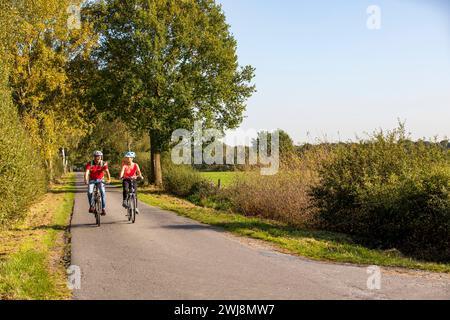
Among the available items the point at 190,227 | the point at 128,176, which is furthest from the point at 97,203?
the point at 190,227

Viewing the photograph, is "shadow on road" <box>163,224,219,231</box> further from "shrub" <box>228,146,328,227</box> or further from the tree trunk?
the tree trunk

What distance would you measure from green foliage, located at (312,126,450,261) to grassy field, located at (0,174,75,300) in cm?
774

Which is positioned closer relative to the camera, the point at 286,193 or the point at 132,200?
the point at 132,200

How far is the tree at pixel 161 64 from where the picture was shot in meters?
30.1

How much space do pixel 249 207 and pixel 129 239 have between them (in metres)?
8.21

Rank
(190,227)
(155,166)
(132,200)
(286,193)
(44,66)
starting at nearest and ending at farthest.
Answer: (190,227), (132,200), (286,193), (44,66), (155,166)

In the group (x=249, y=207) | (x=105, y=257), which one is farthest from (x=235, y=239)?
(x=249, y=207)

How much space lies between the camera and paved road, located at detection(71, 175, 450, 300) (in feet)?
20.6

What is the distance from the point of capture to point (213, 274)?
24.4 feet

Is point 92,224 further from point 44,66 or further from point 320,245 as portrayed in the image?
point 44,66

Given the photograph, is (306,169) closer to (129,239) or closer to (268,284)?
(129,239)

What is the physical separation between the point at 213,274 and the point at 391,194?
6.49m

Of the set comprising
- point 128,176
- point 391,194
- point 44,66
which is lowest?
point 391,194

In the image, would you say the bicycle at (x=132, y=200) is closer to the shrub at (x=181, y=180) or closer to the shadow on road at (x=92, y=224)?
the shadow on road at (x=92, y=224)
